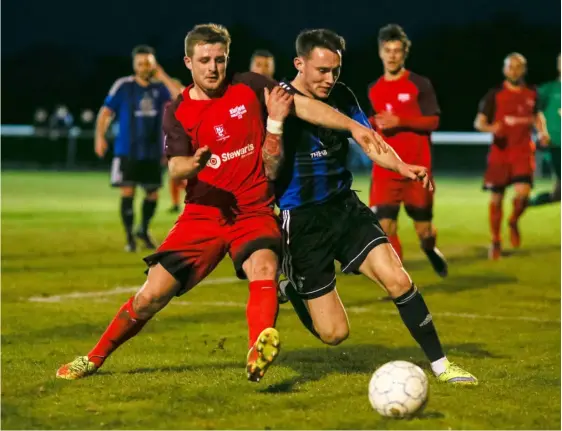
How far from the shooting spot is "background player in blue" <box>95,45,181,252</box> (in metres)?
13.9

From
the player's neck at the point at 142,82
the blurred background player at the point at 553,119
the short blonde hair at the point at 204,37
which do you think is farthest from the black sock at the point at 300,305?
the blurred background player at the point at 553,119

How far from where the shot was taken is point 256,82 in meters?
6.51

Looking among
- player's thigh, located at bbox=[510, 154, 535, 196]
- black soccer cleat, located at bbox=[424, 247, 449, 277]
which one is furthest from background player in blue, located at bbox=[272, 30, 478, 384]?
player's thigh, located at bbox=[510, 154, 535, 196]

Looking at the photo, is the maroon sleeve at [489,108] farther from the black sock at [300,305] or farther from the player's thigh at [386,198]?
the black sock at [300,305]

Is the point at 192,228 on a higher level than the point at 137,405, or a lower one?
higher

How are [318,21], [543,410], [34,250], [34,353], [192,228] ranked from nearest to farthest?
[543,410] → [192,228] → [34,353] → [34,250] → [318,21]

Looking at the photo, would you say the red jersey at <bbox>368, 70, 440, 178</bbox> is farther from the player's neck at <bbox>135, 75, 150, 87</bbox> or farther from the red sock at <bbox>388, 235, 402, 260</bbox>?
the player's neck at <bbox>135, 75, 150, 87</bbox>

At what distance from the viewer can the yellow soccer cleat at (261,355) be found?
5.61 metres

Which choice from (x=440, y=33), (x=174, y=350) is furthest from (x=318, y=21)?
(x=174, y=350)

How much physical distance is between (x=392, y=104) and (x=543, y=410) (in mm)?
4861

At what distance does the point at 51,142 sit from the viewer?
3950 centimetres

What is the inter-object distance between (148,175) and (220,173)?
779 cm

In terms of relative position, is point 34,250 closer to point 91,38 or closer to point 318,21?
point 318,21

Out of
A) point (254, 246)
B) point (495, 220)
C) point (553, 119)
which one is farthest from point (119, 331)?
point (553, 119)
